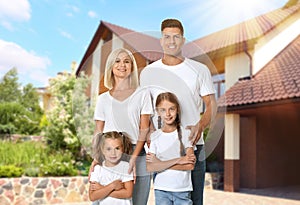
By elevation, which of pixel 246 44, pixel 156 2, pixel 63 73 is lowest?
pixel 156 2

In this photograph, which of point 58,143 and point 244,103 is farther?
point 58,143

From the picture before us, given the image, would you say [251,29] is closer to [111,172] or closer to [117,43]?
[117,43]

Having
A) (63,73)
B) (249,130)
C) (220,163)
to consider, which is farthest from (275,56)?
(63,73)

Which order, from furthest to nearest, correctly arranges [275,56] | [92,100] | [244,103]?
[275,56], [244,103], [92,100]

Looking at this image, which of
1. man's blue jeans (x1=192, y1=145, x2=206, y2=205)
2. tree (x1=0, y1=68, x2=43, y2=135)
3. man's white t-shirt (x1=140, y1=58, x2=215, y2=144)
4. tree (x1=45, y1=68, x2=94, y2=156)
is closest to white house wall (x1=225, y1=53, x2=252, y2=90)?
tree (x1=45, y1=68, x2=94, y2=156)

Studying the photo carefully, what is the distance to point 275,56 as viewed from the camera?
763 cm

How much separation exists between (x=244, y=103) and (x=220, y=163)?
7.36ft

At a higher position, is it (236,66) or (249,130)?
(236,66)

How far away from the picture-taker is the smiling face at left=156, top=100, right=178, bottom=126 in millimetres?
1378

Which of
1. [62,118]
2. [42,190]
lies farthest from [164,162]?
[62,118]

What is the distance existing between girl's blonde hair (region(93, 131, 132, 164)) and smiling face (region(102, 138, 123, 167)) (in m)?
0.01

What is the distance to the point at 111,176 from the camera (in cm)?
160

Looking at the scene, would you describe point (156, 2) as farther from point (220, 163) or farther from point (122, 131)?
point (220, 163)

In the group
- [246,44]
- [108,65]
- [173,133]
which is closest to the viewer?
[173,133]
